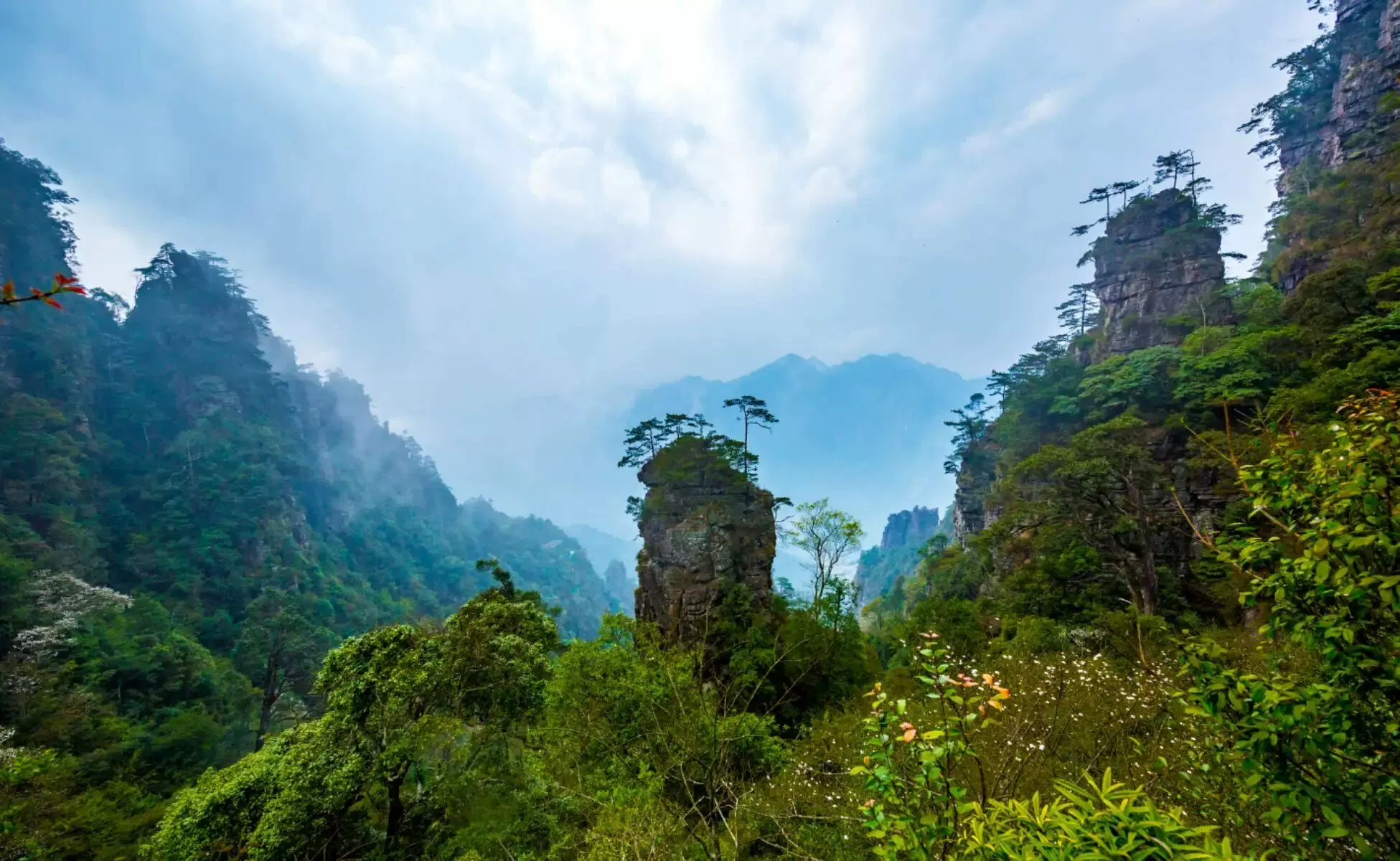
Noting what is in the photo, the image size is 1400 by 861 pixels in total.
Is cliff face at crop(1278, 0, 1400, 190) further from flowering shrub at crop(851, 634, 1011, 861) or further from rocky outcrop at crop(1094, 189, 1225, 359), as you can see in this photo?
flowering shrub at crop(851, 634, 1011, 861)

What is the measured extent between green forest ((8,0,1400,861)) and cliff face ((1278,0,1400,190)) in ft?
0.72

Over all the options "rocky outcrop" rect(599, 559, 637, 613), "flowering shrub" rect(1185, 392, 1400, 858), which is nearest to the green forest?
"flowering shrub" rect(1185, 392, 1400, 858)

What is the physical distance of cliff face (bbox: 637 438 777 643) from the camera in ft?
75.8

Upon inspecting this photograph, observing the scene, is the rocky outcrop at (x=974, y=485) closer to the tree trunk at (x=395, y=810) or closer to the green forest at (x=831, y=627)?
the green forest at (x=831, y=627)

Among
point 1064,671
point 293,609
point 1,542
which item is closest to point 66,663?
point 1,542

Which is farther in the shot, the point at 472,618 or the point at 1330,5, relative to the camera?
the point at 1330,5

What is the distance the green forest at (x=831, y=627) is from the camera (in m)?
2.89

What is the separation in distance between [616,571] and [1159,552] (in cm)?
11099

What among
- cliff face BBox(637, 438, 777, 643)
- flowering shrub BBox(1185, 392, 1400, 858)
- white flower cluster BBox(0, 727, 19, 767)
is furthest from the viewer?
cliff face BBox(637, 438, 777, 643)

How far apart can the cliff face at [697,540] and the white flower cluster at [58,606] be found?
70.5ft

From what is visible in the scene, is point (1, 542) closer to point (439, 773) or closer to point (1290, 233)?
point (439, 773)

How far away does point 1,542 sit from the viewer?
78.6ft

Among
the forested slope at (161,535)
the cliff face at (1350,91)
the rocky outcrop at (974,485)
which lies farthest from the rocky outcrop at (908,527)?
the cliff face at (1350,91)

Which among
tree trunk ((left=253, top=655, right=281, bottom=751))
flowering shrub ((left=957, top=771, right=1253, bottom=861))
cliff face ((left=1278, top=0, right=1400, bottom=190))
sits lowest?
tree trunk ((left=253, top=655, right=281, bottom=751))
